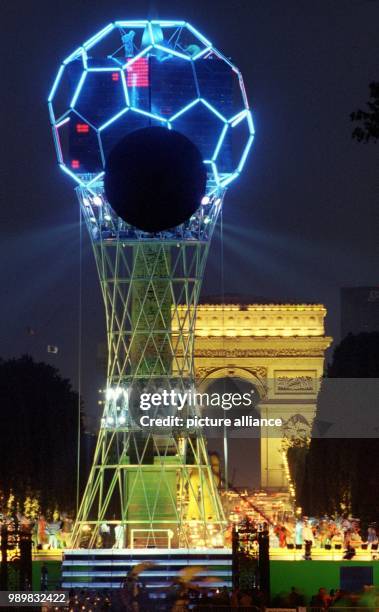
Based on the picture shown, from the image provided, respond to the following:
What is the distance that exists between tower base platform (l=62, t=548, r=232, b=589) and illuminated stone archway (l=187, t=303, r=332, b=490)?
58.7 meters

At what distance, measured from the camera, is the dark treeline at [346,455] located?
5731 centimetres

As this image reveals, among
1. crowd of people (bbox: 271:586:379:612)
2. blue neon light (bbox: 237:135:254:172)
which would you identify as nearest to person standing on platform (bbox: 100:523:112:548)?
blue neon light (bbox: 237:135:254:172)

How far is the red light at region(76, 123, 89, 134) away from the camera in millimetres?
28634

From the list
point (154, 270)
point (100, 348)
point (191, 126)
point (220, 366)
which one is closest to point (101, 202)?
point (154, 270)

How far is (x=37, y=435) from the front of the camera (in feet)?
204

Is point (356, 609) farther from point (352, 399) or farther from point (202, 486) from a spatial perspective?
point (352, 399)

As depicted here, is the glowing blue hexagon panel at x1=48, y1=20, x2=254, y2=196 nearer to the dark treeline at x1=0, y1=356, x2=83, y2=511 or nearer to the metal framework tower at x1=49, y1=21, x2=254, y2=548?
the metal framework tower at x1=49, y1=21, x2=254, y2=548

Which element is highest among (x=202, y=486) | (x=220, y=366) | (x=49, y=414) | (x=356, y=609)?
(x=220, y=366)

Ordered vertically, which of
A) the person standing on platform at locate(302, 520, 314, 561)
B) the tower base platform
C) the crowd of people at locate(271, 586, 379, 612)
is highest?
the person standing on platform at locate(302, 520, 314, 561)

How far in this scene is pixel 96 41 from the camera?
1191 inches

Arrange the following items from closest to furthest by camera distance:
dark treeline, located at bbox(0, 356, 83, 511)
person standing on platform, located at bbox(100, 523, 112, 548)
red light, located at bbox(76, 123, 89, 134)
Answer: red light, located at bbox(76, 123, 89, 134)
person standing on platform, located at bbox(100, 523, 112, 548)
dark treeline, located at bbox(0, 356, 83, 511)

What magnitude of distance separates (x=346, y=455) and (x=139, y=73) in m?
37.1

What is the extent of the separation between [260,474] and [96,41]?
73788 mm

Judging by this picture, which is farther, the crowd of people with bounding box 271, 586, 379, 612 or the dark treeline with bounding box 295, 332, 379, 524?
the dark treeline with bounding box 295, 332, 379, 524
